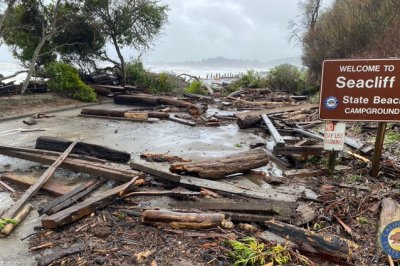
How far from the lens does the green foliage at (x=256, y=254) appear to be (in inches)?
139

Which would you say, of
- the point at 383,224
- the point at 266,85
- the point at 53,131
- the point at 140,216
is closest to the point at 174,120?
the point at 53,131

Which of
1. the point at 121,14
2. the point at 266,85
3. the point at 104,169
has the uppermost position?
the point at 121,14

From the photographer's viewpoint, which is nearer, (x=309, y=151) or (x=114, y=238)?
(x=114, y=238)

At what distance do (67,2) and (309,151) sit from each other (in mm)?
18804

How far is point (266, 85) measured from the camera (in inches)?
1033

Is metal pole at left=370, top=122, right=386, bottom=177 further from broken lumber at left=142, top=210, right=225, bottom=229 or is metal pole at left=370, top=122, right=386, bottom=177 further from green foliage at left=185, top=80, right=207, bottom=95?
green foliage at left=185, top=80, right=207, bottom=95

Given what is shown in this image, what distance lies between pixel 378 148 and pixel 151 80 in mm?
19950

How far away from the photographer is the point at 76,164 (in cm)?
645

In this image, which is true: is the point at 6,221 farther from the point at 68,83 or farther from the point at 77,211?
the point at 68,83

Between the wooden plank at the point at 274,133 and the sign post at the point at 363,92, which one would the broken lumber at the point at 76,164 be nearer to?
the wooden plank at the point at 274,133

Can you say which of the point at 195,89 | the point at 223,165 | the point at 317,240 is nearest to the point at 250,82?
the point at 195,89

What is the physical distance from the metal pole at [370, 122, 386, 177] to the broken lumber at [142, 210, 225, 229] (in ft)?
11.6

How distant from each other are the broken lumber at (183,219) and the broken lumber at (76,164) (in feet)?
4.95

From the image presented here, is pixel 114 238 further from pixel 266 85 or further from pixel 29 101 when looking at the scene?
pixel 266 85
